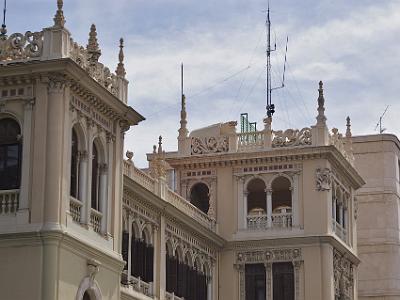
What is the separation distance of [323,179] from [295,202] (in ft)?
5.71

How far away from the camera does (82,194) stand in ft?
115

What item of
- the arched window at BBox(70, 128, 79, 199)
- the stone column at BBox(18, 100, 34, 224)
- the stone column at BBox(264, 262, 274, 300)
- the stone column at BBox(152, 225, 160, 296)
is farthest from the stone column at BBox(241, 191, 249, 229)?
the stone column at BBox(18, 100, 34, 224)

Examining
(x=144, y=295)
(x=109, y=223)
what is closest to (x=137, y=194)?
(x=144, y=295)

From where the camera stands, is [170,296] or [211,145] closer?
[170,296]

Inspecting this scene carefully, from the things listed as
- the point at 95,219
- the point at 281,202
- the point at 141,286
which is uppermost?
the point at 281,202

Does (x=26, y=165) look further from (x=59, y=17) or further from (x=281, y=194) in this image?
(x=281, y=194)

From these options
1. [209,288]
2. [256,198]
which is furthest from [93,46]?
[256,198]

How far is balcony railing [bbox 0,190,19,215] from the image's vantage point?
33594 millimetres

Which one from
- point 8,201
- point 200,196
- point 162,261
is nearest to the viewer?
point 8,201

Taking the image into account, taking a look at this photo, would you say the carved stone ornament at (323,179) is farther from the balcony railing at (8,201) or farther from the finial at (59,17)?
the balcony railing at (8,201)

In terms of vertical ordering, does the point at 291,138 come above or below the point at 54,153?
above

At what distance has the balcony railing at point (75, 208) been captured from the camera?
34.1 meters

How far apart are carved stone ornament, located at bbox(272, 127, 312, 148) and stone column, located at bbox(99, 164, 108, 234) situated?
19426 millimetres

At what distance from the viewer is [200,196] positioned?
2226 inches
